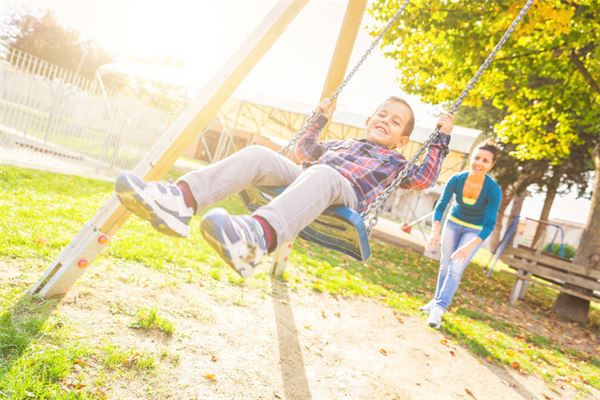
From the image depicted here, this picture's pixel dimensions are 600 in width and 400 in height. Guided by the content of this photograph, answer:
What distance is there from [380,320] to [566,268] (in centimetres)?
551

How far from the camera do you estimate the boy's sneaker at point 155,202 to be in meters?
1.77

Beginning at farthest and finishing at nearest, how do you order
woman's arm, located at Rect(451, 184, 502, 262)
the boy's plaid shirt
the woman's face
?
the woman's face < woman's arm, located at Rect(451, 184, 502, 262) < the boy's plaid shirt

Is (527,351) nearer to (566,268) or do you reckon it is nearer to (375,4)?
(566,268)

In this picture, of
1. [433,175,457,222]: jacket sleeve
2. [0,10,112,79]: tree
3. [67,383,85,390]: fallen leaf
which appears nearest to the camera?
[67,383,85,390]: fallen leaf

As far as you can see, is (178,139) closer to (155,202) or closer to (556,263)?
(155,202)

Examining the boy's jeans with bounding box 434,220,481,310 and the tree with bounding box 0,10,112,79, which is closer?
the boy's jeans with bounding box 434,220,481,310

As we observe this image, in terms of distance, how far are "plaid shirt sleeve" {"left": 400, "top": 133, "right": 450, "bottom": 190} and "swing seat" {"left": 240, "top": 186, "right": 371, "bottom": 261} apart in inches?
23.0

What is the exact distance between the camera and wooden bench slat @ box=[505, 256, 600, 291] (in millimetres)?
7785

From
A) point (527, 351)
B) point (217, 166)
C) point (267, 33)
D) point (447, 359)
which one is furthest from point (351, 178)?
point (527, 351)

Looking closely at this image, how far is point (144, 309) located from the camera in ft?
9.65

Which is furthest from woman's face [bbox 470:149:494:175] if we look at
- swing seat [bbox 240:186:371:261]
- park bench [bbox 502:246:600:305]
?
park bench [bbox 502:246:600:305]

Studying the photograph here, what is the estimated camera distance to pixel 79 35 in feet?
129

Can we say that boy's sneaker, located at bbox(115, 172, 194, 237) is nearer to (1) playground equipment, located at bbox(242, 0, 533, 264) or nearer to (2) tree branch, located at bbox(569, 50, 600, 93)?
(1) playground equipment, located at bbox(242, 0, 533, 264)

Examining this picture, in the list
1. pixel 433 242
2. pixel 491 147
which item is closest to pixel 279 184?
pixel 433 242
